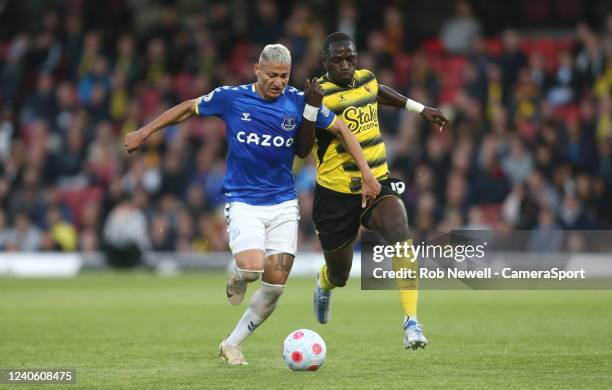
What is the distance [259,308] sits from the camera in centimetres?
934

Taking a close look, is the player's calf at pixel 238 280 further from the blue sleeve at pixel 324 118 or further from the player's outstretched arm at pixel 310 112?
the blue sleeve at pixel 324 118

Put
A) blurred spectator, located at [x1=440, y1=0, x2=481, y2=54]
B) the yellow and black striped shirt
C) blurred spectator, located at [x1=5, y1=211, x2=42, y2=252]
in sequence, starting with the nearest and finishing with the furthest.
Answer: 1. the yellow and black striped shirt
2. blurred spectator, located at [x1=5, y1=211, x2=42, y2=252]
3. blurred spectator, located at [x1=440, y1=0, x2=481, y2=54]

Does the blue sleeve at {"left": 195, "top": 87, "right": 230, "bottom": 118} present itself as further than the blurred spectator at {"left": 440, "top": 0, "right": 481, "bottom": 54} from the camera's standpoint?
No

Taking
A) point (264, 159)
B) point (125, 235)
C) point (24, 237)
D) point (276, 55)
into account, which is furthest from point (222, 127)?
point (276, 55)

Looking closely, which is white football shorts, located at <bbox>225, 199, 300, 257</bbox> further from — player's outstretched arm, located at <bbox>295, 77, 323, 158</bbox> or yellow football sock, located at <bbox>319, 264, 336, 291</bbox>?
yellow football sock, located at <bbox>319, 264, 336, 291</bbox>

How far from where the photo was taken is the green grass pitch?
8383 millimetres

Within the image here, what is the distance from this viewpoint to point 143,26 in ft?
85.7

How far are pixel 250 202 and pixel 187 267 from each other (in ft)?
41.1

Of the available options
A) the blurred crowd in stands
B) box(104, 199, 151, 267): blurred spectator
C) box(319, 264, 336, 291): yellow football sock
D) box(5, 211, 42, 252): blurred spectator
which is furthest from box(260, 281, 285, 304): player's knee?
box(5, 211, 42, 252): blurred spectator

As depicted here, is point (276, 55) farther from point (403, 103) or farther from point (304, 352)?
point (304, 352)

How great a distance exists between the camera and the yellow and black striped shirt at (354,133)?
10250 millimetres

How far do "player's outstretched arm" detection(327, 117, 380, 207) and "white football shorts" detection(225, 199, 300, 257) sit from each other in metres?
0.61

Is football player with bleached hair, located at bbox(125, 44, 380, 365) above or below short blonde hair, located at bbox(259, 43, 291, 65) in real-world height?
below

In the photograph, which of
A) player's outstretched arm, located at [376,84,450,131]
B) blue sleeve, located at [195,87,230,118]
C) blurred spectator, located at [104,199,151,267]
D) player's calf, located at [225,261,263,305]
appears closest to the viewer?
player's calf, located at [225,261,263,305]
